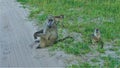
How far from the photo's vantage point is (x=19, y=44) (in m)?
8.67

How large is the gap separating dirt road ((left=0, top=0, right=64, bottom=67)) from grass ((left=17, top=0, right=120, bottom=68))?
422 millimetres

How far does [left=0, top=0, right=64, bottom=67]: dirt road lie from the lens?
7383 mm

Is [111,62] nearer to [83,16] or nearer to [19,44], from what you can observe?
[19,44]

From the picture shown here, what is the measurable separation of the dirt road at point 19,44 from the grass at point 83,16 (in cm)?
42

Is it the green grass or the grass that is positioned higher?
the green grass

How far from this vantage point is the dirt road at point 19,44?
738 cm

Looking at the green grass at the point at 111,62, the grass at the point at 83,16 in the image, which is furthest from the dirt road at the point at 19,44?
the green grass at the point at 111,62

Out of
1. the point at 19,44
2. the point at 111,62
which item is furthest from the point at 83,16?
the point at 111,62

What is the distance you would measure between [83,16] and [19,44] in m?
3.31

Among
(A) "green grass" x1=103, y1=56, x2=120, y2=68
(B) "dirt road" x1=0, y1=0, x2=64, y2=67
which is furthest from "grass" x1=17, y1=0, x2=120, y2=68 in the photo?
(B) "dirt road" x1=0, y1=0, x2=64, y2=67

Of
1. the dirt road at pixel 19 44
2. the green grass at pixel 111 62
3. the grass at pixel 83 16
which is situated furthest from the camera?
the grass at pixel 83 16

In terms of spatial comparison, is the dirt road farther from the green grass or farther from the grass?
the green grass

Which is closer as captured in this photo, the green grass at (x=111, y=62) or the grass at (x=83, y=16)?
the green grass at (x=111, y=62)

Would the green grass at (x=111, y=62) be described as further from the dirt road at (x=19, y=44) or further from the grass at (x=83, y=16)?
the dirt road at (x=19, y=44)
